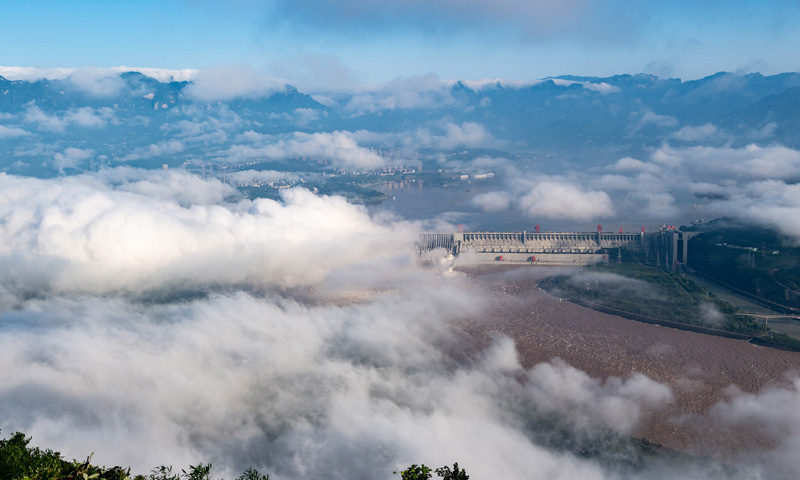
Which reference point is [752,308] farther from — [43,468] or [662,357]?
[43,468]

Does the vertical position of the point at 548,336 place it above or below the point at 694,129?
below

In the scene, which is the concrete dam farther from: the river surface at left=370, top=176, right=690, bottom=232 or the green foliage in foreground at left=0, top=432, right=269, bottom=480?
the green foliage in foreground at left=0, top=432, right=269, bottom=480

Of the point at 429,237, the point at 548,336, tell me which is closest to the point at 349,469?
the point at 548,336

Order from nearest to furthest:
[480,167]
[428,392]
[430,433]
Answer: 1. [430,433]
2. [428,392]
3. [480,167]

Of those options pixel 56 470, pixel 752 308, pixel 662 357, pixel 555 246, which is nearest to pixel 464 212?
pixel 555 246

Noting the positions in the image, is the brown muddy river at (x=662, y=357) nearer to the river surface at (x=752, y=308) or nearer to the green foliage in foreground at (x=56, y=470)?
the river surface at (x=752, y=308)

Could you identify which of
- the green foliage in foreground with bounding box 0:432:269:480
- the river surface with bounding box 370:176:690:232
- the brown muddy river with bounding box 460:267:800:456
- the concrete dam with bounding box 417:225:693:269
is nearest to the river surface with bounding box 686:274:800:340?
the brown muddy river with bounding box 460:267:800:456

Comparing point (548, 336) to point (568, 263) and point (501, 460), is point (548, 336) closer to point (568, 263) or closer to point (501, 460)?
point (501, 460)

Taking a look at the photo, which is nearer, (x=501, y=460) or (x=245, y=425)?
(x=501, y=460)

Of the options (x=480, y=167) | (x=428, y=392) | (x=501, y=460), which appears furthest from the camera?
(x=480, y=167)
